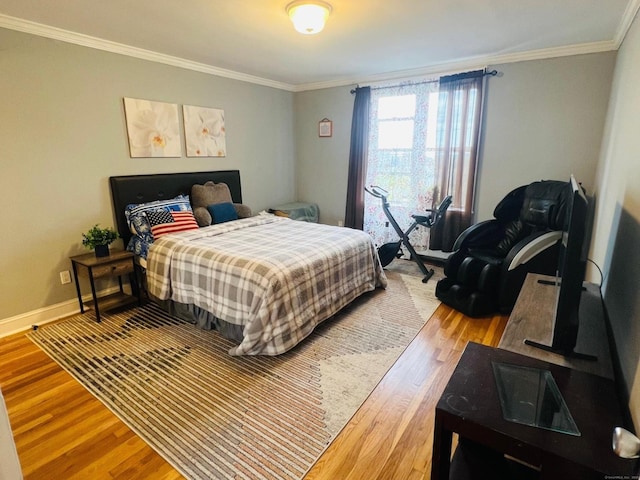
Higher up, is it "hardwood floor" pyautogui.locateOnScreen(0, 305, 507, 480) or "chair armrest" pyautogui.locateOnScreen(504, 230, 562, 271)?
"chair armrest" pyautogui.locateOnScreen(504, 230, 562, 271)

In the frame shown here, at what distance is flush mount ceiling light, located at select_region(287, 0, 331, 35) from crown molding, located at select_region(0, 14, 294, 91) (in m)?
1.83

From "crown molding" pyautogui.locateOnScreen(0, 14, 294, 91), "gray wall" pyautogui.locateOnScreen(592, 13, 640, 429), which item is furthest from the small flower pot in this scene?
"gray wall" pyautogui.locateOnScreen(592, 13, 640, 429)

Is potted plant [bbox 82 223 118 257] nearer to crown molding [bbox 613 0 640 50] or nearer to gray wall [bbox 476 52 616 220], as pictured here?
gray wall [bbox 476 52 616 220]

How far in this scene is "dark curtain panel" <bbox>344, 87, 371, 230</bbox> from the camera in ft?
15.1

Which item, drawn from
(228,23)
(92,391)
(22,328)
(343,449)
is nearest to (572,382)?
(343,449)

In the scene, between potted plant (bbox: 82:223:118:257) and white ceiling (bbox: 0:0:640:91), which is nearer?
white ceiling (bbox: 0:0:640:91)

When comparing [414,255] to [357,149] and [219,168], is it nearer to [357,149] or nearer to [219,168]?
[357,149]

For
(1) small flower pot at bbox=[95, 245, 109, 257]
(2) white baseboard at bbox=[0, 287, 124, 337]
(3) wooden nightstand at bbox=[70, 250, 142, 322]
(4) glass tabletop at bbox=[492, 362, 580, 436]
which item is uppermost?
(4) glass tabletop at bbox=[492, 362, 580, 436]

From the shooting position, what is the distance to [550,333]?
156 cm

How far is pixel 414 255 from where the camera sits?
413 centimetres

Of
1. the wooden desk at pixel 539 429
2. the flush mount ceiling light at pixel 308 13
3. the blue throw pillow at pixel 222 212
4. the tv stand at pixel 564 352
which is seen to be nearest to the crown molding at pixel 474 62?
the flush mount ceiling light at pixel 308 13

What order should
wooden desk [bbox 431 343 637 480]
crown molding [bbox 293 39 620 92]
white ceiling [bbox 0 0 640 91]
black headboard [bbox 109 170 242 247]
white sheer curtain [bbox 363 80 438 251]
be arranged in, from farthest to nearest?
white sheer curtain [bbox 363 80 438 251] < black headboard [bbox 109 170 242 247] < crown molding [bbox 293 39 620 92] < white ceiling [bbox 0 0 640 91] < wooden desk [bbox 431 343 637 480]

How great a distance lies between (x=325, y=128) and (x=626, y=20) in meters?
3.37

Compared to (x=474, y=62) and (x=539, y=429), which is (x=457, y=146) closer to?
(x=474, y=62)
